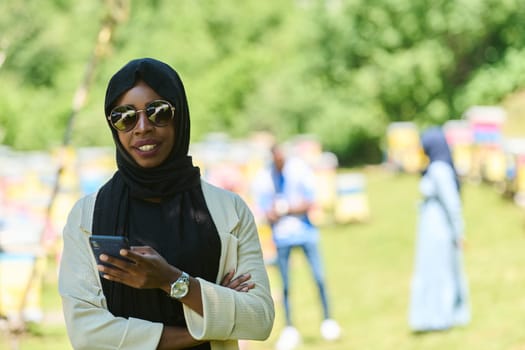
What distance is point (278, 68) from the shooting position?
41.7 metres

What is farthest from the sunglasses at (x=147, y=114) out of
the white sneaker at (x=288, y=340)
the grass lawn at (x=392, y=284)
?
the white sneaker at (x=288, y=340)

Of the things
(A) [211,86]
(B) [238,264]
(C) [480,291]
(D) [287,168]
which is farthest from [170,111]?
(A) [211,86]

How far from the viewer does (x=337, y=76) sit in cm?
3450

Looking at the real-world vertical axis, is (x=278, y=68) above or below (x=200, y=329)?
above

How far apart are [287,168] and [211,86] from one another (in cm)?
3315

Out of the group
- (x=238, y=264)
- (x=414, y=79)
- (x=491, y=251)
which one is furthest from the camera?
(x=414, y=79)

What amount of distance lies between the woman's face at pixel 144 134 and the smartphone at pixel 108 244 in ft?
0.96

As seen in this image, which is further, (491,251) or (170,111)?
(491,251)

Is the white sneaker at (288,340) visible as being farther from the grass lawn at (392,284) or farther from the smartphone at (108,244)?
the smartphone at (108,244)

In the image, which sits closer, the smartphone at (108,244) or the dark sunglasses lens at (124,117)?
the smartphone at (108,244)

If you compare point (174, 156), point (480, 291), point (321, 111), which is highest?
point (321, 111)

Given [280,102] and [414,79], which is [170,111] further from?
[280,102]

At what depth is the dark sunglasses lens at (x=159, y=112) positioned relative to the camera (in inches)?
101

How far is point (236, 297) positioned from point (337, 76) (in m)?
32.3
